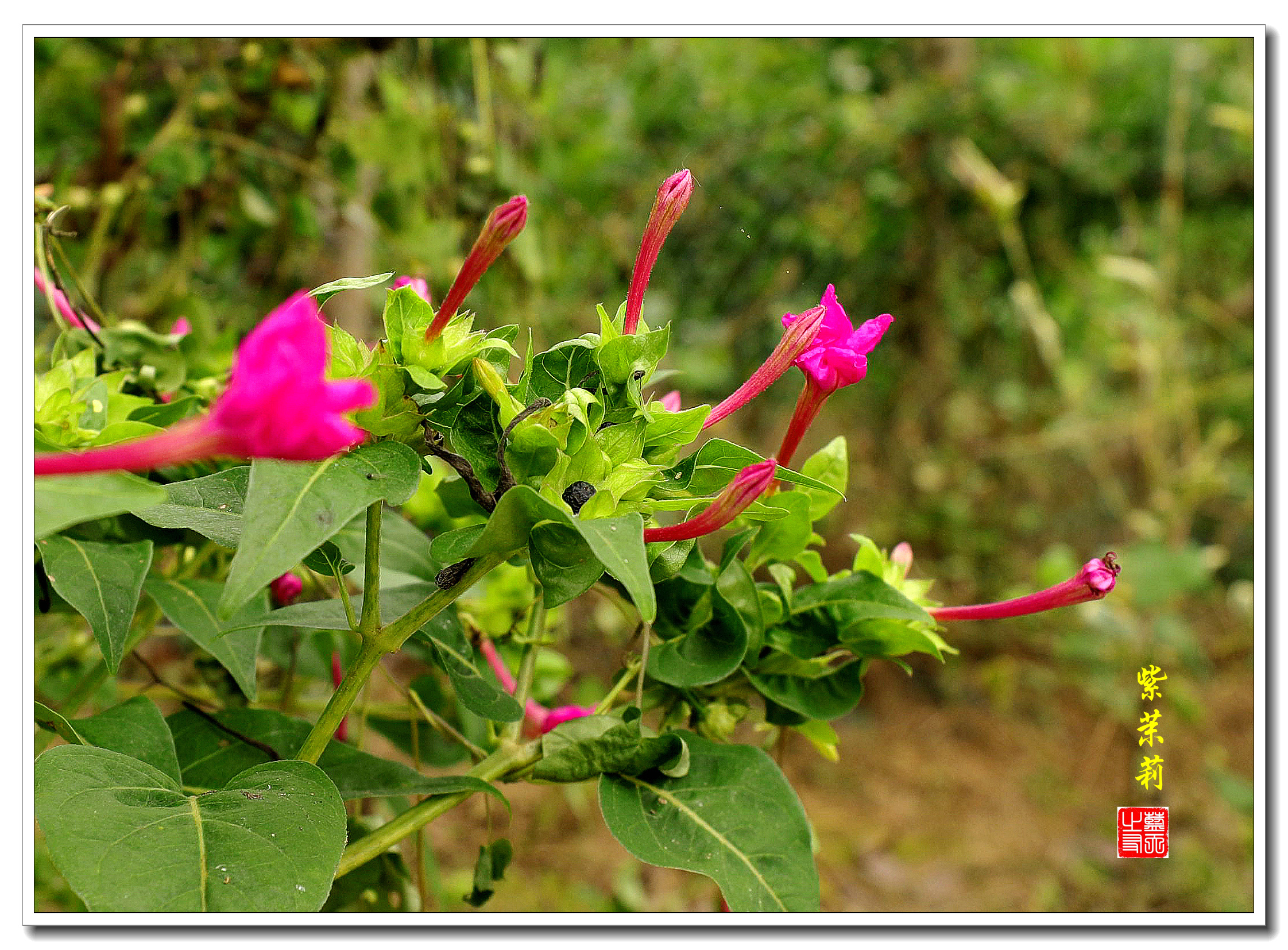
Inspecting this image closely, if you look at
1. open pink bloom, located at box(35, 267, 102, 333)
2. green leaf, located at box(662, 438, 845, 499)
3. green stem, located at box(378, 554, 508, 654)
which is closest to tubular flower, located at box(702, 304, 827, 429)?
green leaf, located at box(662, 438, 845, 499)

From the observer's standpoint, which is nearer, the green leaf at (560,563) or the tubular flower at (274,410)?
the tubular flower at (274,410)

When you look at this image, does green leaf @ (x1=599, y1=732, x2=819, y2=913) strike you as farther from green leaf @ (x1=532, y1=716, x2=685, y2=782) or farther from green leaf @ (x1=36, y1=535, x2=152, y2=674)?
green leaf @ (x1=36, y1=535, x2=152, y2=674)

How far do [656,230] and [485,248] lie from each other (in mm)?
84

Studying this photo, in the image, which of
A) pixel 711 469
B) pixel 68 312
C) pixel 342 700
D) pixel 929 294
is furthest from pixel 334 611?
pixel 929 294

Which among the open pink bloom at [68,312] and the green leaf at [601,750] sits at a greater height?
the open pink bloom at [68,312]

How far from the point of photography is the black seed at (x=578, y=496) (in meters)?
0.37

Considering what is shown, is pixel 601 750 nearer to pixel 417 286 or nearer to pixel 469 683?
pixel 469 683

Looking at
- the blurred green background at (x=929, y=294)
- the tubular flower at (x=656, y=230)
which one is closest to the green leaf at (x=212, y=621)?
the tubular flower at (x=656, y=230)

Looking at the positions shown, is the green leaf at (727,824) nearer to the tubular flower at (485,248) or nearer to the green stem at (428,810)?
the green stem at (428,810)

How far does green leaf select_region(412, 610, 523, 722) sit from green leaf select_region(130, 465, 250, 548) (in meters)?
0.10

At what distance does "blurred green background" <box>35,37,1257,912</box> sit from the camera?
120cm

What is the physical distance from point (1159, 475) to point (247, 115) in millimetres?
1546

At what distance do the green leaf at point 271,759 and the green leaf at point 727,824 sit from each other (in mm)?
64

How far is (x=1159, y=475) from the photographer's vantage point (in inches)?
68.3
